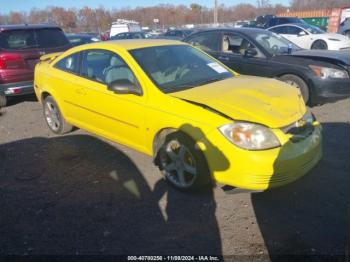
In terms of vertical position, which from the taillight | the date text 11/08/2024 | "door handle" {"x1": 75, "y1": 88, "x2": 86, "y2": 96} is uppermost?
the taillight

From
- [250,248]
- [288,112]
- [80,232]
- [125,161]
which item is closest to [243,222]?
[250,248]

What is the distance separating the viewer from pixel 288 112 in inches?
133

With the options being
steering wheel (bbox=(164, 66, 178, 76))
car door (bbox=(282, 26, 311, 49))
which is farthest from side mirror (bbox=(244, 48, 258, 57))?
car door (bbox=(282, 26, 311, 49))

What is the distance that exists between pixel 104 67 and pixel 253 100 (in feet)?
6.62

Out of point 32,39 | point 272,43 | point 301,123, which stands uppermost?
point 32,39

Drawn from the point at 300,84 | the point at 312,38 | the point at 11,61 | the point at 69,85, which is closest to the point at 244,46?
the point at 300,84

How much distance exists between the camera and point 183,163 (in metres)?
3.57

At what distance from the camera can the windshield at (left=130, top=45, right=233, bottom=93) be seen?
390 cm

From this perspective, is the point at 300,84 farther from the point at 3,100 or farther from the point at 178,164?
the point at 3,100

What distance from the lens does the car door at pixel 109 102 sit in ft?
12.7

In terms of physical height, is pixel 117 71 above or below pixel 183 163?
above

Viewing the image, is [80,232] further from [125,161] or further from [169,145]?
[125,161]

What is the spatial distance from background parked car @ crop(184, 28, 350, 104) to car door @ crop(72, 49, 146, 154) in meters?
3.44

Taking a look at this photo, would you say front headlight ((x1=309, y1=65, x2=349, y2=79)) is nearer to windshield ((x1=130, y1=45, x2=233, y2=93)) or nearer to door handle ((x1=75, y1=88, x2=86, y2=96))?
windshield ((x1=130, y1=45, x2=233, y2=93))
